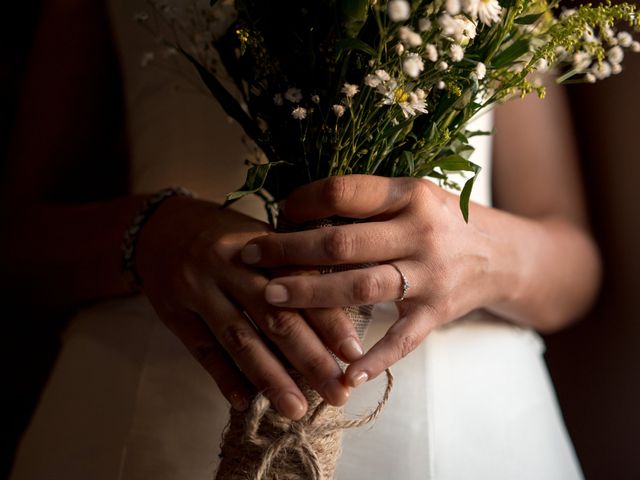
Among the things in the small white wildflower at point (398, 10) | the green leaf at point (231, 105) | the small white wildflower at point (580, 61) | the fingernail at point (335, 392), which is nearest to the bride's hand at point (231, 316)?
the fingernail at point (335, 392)

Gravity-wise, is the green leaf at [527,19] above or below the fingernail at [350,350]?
above

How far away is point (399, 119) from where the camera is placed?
67cm

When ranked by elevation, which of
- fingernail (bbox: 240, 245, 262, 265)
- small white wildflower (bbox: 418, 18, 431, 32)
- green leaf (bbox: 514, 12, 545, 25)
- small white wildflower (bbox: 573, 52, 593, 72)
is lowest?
fingernail (bbox: 240, 245, 262, 265)

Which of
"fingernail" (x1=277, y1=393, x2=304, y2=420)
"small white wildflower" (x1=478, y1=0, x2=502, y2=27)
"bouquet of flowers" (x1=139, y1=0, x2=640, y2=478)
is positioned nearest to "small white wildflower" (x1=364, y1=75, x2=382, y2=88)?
"bouquet of flowers" (x1=139, y1=0, x2=640, y2=478)

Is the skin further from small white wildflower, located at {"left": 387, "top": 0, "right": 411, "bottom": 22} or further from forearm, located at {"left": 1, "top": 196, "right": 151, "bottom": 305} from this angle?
small white wildflower, located at {"left": 387, "top": 0, "right": 411, "bottom": 22}

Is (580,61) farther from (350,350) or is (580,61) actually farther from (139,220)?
(139,220)

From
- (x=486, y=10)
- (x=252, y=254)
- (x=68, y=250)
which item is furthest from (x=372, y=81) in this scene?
(x=68, y=250)

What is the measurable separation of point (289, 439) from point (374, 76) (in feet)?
1.36

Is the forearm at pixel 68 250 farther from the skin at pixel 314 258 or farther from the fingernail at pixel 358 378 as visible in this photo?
the fingernail at pixel 358 378

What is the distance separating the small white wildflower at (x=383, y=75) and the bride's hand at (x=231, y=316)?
255 mm

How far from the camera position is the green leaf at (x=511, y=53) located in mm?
632

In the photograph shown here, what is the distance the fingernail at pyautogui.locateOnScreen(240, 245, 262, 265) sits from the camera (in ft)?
2.26

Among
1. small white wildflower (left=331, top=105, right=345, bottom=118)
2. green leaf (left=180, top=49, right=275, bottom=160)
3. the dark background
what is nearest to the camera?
small white wildflower (left=331, top=105, right=345, bottom=118)

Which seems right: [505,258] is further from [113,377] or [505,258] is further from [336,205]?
[113,377]
